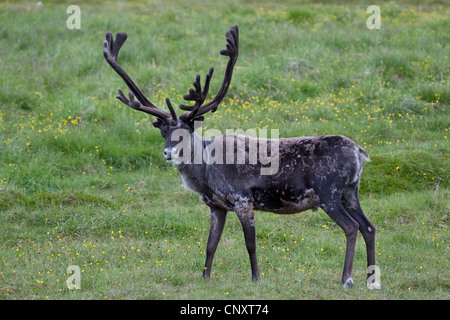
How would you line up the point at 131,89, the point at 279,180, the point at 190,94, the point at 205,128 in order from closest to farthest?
the point at 279,180
the point at 190,94
the point at 131,89
the point at 205,128

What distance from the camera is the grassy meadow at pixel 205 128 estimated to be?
8078mm

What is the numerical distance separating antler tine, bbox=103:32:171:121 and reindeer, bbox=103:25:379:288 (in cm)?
2

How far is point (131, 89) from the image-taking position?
27.5ft

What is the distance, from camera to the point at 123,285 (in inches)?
297

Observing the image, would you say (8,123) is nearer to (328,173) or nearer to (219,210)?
(219,210)

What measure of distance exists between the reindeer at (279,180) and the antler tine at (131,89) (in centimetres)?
2

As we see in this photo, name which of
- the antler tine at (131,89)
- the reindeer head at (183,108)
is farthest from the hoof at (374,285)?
the antler tine at (131,89)

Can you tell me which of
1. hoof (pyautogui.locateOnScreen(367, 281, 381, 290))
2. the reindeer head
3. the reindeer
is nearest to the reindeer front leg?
the reindeer

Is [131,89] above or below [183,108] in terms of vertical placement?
above

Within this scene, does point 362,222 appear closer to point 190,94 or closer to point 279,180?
point 279,180

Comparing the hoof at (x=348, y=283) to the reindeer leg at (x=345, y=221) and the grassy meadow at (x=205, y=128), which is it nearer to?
the reindeer leg at (x=345, y=221)

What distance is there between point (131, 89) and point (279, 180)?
2328 mm

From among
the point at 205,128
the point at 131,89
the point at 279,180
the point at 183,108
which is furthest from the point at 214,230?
the point at 205,128

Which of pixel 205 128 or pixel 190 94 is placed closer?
pixel 190 94
